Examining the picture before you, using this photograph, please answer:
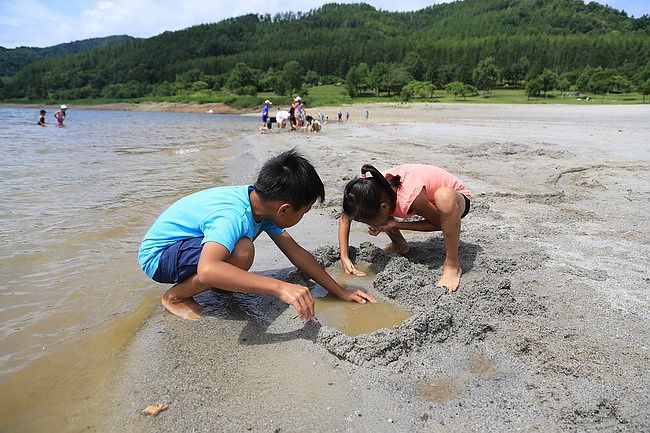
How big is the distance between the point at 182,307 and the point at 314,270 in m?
0.85

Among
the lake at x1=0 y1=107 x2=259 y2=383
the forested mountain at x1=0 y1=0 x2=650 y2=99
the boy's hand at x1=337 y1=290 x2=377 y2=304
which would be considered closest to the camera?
the lake at x1=0 y1=107 x2=259 y2=383

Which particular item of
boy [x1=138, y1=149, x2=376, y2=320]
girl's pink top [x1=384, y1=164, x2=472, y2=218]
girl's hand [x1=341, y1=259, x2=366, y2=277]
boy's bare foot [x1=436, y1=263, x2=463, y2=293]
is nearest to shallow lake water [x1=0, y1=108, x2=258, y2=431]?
boy [x1=138, y1=149, x2=376, y2=320]

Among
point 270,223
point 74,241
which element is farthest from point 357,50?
point 270,223

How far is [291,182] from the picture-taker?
2223 mm

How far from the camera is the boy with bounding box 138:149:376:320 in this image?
202 cm

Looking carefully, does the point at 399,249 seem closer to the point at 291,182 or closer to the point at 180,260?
the point at 291,182

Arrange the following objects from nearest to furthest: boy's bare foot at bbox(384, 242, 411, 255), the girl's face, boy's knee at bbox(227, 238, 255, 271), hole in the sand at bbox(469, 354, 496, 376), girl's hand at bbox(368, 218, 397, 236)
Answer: hole in the sand at bbox(469, 354, 496, 376), boy's knee at bbox(227, 238, 255, 271), the girl's face, girl's hand at bbox(368, 218, 397, 236), boy's bare foot at bbox(384, 242, 411, 255)

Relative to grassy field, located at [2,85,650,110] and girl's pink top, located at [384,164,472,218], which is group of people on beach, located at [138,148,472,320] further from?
grassy field, located at [2,85,650,110]

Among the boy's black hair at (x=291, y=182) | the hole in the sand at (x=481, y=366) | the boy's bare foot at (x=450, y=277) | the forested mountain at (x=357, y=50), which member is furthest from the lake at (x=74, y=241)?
the forested mountain at (x=357, y=50)

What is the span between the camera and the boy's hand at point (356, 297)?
266cm

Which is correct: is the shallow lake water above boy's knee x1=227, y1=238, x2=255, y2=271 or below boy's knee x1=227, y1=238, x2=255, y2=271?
below

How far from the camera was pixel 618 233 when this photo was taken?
349cm

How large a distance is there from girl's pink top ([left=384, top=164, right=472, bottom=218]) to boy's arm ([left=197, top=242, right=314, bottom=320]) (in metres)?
1.18

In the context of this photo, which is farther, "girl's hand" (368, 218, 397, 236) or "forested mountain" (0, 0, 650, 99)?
"forested mountain" (0, 0, 650, 99)
